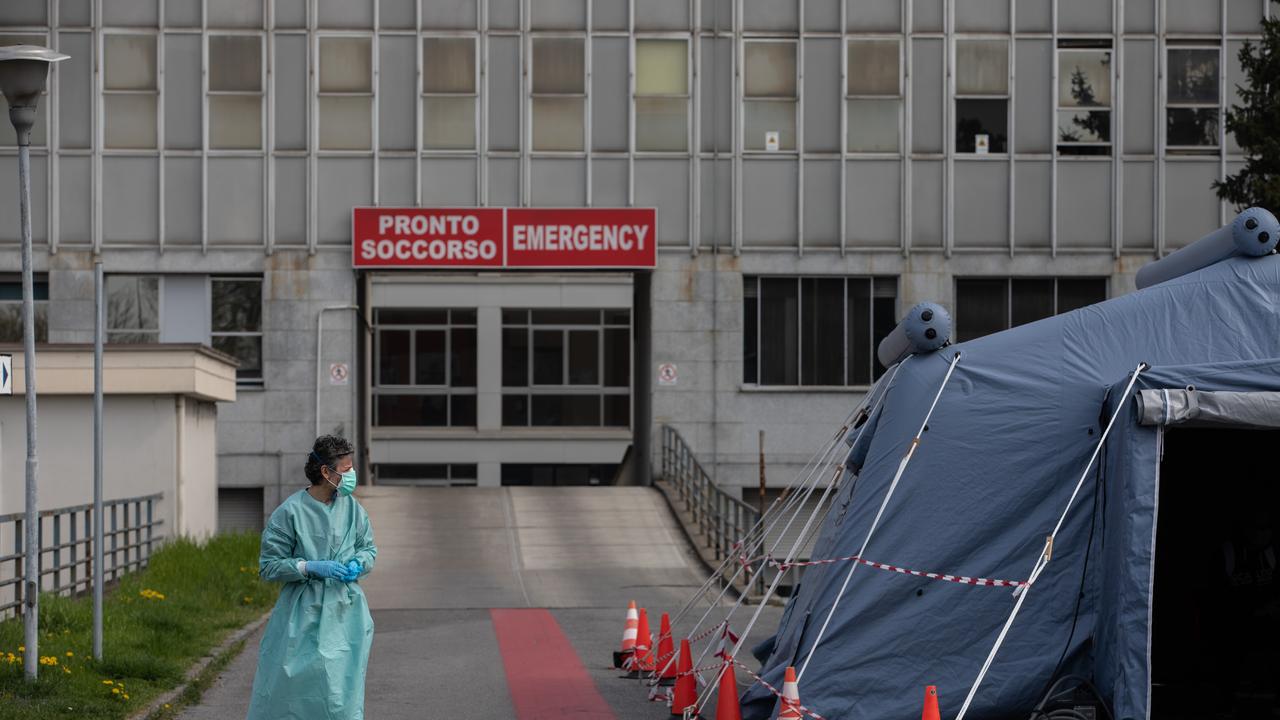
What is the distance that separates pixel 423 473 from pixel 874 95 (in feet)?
80.0

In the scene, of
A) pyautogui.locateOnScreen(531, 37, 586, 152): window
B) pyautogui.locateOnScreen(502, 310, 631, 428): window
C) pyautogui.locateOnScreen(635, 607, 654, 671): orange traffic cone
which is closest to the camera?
pyautogui.locateOnScreen(635, 607, 654, 671): orange traffic cone

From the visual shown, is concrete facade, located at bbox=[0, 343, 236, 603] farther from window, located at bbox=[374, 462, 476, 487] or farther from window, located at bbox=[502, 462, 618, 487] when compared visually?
window, located at bbox=[502, 462, 618, 487]

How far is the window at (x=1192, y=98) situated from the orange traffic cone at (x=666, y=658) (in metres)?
21.5

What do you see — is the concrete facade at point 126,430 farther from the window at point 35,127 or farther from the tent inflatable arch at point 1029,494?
the tent inflatable arch at point 1029,494

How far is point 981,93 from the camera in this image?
33000 mm

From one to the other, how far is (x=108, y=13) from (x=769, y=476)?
14366 mm

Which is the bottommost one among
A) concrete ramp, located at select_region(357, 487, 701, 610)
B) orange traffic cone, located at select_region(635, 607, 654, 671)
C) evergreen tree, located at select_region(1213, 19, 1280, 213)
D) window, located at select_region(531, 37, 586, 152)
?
concrete ramp, located at select_region(357, 487, 701, 610)

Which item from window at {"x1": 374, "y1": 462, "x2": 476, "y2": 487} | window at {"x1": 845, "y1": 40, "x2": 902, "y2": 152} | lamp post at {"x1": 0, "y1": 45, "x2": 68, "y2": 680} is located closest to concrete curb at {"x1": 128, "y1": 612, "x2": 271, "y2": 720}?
lamp post at {"x1": 0, "y1": 45, "x2": 68, "y2": 680}

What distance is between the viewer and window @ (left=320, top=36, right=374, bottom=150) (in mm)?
32531

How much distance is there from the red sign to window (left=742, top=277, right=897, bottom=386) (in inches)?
129

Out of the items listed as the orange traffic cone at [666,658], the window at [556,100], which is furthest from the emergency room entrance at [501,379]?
the orange traffic cone at [666,658]

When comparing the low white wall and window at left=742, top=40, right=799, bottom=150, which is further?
window at left=742, top=40, right=799, bottom=150

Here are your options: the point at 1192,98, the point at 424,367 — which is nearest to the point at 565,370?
the point at 424,367

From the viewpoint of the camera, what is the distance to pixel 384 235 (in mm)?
32312
